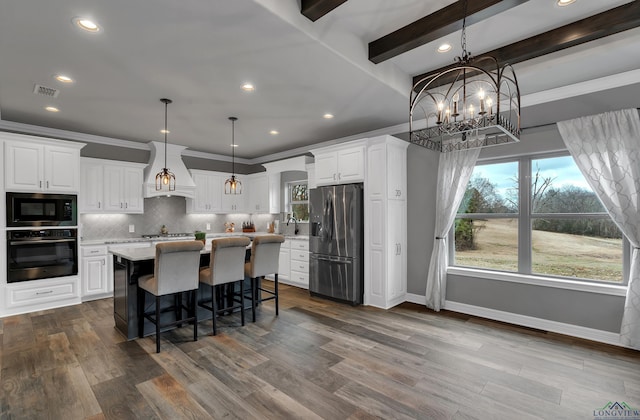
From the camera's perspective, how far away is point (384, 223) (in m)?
4.51

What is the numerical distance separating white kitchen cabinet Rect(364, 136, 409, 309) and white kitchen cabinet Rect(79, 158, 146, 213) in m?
4.13

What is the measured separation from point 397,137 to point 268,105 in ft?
6.85

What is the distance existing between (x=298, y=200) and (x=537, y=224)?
431cm

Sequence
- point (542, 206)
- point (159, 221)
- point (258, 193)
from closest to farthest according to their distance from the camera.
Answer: point (542, 206) < point (159, 221) < point (258, 193)

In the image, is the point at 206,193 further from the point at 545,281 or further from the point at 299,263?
the point at 545,281

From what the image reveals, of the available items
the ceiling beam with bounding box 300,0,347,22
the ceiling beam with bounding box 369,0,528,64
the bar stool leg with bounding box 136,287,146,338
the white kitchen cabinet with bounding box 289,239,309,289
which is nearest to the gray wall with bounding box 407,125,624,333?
the white kitchen cabinet with bounding box 289,239,309,289

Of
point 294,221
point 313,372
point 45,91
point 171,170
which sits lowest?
point 313,372

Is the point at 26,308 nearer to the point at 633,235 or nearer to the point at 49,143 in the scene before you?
the point at 49,143

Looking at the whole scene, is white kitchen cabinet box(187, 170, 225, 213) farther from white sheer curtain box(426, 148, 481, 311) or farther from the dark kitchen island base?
white sheer curtain box(426, 148, 481, 311)

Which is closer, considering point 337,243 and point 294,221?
point 337,243

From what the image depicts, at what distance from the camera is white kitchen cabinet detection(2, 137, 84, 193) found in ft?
13.9

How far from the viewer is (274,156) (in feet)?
23.3


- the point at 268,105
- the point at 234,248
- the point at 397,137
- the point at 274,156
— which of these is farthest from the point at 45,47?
the point at 274,156

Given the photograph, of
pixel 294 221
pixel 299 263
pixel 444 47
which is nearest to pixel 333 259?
pixel 299 263
